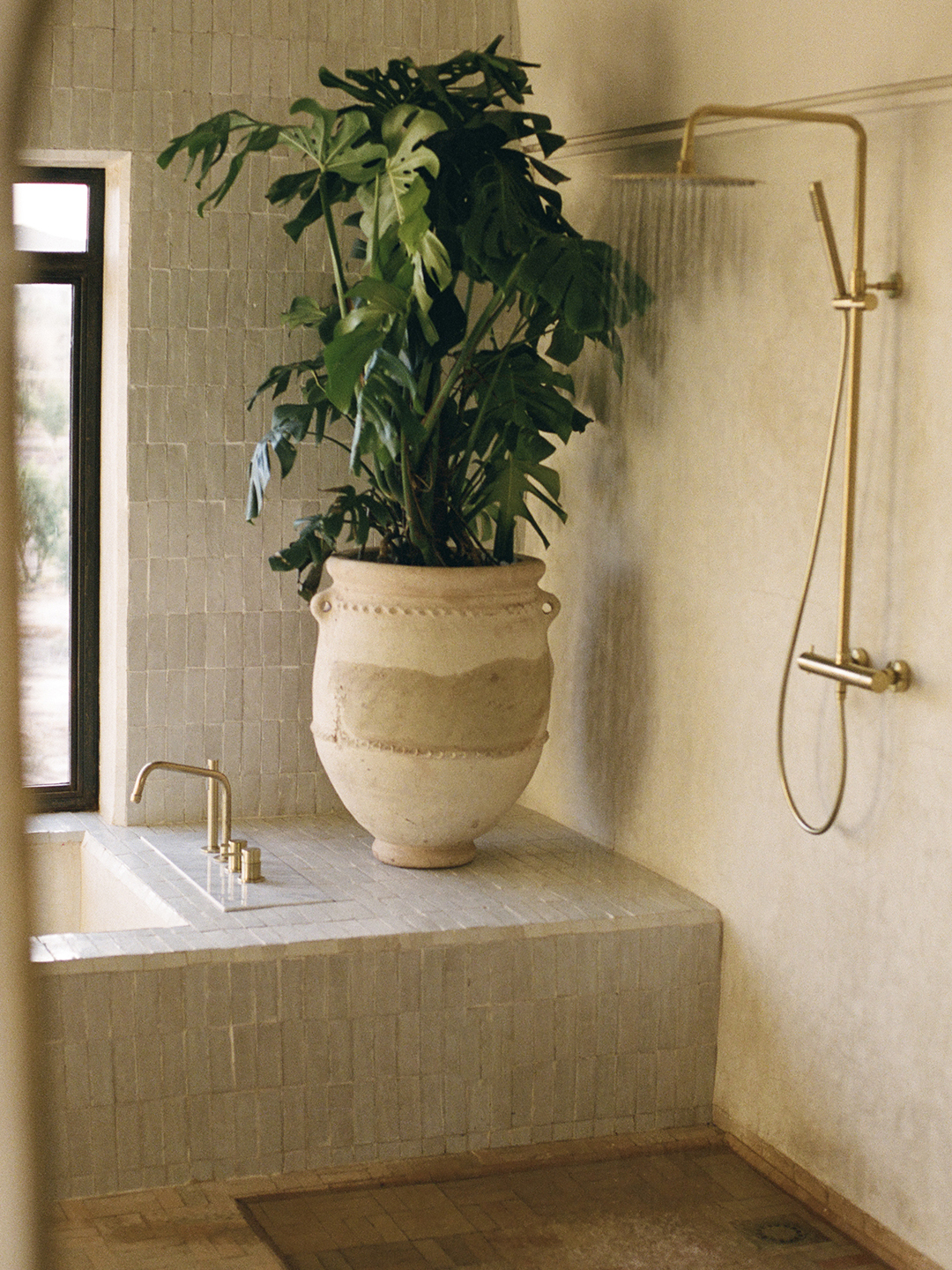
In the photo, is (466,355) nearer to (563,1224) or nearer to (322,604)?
(322,604)

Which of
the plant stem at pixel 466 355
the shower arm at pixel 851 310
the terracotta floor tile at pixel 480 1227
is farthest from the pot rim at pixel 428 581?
the terracotta floor tile at pixel 480 1227

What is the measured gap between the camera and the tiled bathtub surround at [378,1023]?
8.30 ft

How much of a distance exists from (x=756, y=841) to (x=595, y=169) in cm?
149

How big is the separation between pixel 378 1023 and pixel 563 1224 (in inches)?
18.2

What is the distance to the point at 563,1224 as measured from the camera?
2.55m

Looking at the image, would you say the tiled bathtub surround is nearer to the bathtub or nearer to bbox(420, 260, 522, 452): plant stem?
the bathtub

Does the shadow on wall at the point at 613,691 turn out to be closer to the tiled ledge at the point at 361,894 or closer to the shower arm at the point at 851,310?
the tiled ledge at the point at 361,894

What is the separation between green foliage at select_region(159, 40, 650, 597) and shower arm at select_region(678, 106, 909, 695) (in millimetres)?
509

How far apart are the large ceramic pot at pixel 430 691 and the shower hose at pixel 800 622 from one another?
1.96ft

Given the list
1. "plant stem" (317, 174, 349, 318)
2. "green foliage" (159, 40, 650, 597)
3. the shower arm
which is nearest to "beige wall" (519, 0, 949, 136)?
the shower arm

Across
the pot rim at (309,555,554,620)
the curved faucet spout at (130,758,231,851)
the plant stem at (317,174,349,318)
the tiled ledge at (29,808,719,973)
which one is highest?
the plant stem at (317,174,349,318)

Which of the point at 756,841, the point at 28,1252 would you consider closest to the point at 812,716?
the point at 756,841

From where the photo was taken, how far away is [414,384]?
2857 millimetres

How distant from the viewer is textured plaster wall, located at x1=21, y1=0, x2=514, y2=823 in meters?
3.27
